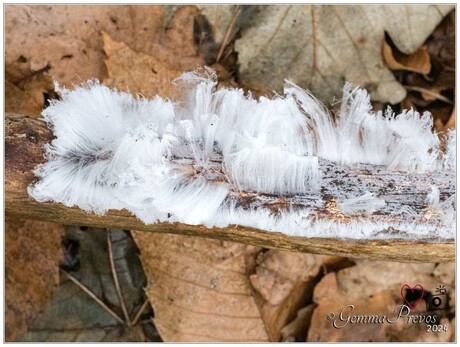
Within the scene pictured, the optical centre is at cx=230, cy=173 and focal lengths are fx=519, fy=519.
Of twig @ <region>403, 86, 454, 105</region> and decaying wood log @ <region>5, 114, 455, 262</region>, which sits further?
twig @ <region>403, 86, 454, 105</region>

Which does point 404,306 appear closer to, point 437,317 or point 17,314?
point 437,317

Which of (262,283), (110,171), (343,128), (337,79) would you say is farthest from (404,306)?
(110,171)

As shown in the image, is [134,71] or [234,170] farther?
[134,71]

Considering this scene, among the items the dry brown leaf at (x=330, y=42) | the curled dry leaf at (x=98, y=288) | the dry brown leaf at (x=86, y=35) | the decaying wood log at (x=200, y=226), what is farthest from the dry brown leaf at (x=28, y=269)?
the dry brown leaf at (x=330, y=42)

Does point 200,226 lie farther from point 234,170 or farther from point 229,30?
point 229,30

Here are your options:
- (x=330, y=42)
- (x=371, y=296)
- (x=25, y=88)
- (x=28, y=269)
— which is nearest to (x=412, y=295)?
(x=371, y=296)

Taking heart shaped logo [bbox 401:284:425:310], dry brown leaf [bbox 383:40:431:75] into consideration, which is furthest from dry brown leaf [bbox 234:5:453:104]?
heart shaped logo [bbox 401:284:425:310]

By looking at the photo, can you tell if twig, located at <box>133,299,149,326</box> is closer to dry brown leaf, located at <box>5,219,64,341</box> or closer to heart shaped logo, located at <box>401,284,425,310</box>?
dry brown leaf, located at <box>5,219,64,341</box>
